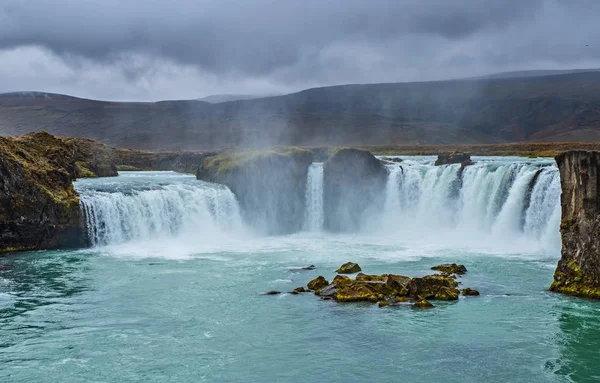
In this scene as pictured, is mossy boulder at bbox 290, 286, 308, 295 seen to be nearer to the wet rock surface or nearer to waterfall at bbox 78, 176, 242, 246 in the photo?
the wet rock surface

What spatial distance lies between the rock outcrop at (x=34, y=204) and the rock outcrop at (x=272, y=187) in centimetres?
1303

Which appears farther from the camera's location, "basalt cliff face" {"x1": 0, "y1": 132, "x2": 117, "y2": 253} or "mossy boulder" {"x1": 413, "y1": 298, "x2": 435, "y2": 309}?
"basalt cliff face" {"x1": 0, "y1": 132, "x2": 117, "y2": 253}

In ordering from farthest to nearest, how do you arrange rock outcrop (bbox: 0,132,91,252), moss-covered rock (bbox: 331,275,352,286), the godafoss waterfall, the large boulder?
the large boulder
rock outcrop (bbox: 0,132,91,252)
moss-covered rock (bbox: 331,275,352,286)
the godafoss waterfall

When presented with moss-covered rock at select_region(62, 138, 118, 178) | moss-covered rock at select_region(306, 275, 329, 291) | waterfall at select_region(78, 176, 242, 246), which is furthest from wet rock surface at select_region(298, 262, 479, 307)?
moss-covered rock at select_region(62, 138, 118, 178)

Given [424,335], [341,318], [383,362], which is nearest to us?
[383,362]

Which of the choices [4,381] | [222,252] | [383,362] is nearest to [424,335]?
[383,362]

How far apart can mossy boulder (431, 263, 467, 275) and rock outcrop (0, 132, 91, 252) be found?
21225 mm

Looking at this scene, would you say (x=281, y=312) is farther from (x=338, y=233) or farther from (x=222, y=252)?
(x=338, y=233)

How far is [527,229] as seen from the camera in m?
37.0

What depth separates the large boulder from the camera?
46719 mm

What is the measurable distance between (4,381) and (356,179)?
1345 inches

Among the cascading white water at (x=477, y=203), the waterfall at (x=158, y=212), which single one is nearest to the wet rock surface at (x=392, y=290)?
the cascading white water at (x=477, y=203)

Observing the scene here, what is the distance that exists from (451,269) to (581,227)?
22.0 feet

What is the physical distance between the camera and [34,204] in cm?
3425
